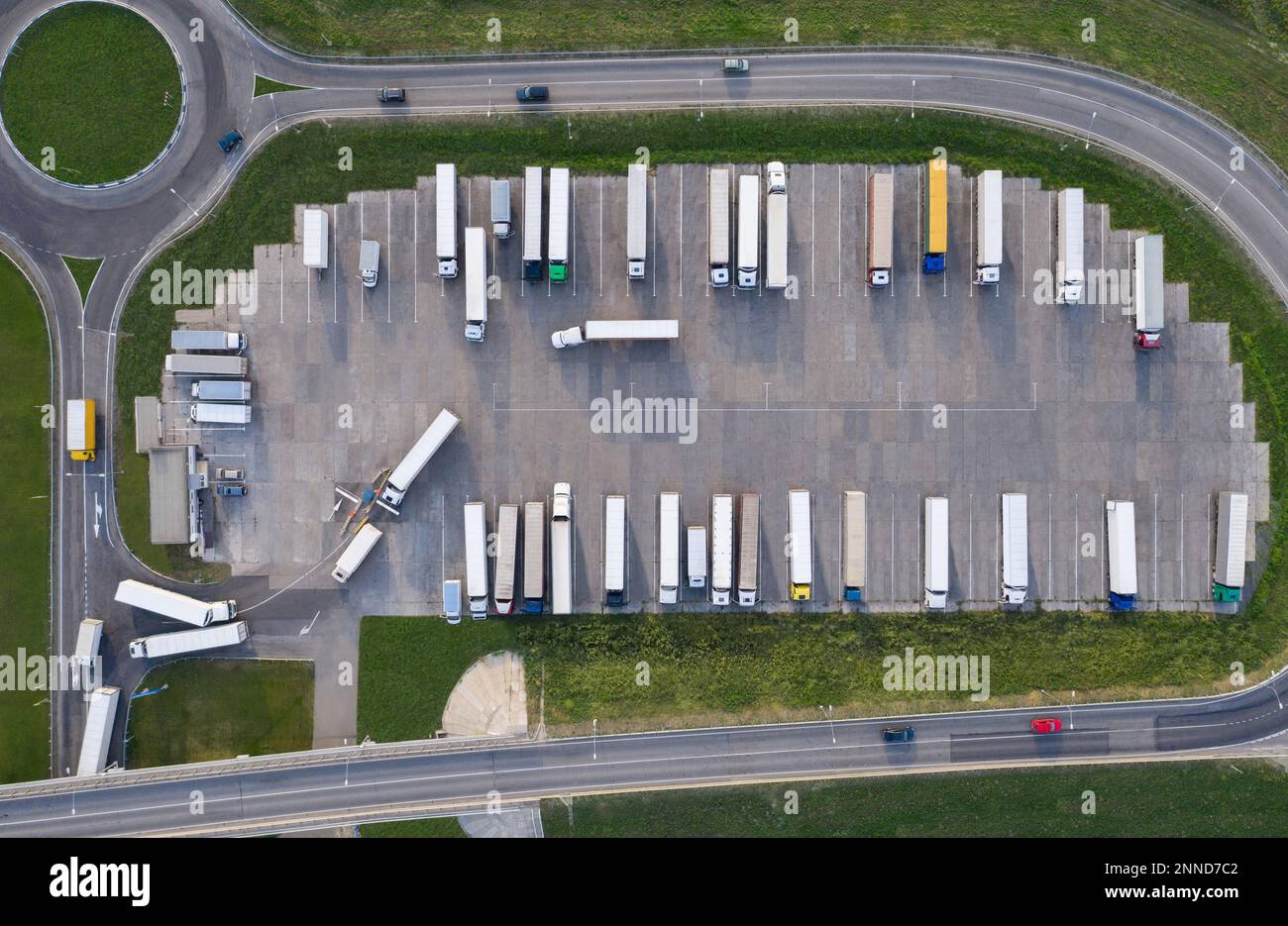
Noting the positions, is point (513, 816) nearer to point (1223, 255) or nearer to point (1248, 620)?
point (1248, 620)

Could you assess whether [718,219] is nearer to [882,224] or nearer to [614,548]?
[882,224]

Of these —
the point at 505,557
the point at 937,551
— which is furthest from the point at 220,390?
the point at 937,551

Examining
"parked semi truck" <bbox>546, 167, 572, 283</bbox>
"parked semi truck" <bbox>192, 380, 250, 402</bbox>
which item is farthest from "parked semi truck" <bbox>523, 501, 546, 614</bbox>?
"parked semi truck" <bbox>192, 380, 250, 402</bbox>

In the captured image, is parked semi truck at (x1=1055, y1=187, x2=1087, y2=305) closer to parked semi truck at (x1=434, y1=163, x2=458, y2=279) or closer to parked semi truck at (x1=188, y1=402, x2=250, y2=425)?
parked semi truck at (x1=434, y1=163, x2=458, y2=279)

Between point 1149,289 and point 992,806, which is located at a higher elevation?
point 1149,289

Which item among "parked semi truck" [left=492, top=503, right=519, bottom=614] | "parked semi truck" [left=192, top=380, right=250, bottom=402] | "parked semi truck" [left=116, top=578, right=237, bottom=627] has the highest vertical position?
"parked semi truck" [left=192, top=380, right=250, bottom=402]
